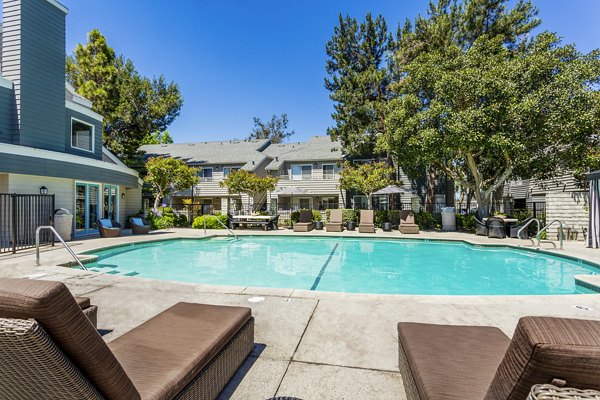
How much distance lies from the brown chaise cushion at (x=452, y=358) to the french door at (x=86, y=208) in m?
15.4

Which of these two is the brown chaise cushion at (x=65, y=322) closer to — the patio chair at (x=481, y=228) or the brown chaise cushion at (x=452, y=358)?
the brown chaise cushion at (x=452, y=358)

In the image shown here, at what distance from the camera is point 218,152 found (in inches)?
1180

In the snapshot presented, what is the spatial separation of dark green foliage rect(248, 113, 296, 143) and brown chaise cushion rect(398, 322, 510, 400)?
166ft

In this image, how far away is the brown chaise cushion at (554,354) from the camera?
3.24ft

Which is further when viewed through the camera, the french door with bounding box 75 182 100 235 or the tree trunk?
the tree trunk

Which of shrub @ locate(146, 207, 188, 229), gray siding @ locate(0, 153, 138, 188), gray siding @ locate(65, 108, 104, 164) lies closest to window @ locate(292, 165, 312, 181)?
shrub @ locate(146, 207, 188, 229)

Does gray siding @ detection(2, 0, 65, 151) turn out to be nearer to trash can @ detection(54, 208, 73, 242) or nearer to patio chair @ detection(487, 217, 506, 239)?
trash can @ detection(54, 208, 73, 242)

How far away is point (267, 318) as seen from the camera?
3.91 metres

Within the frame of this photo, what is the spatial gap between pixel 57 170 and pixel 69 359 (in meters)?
13.6

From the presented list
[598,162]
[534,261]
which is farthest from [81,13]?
[598,162]

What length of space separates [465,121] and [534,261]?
680 cm

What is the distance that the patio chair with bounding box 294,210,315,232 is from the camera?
56.0 ft

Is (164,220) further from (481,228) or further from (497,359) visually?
(497,359)

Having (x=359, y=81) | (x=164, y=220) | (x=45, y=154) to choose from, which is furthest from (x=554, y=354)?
(x=359, y=81)
